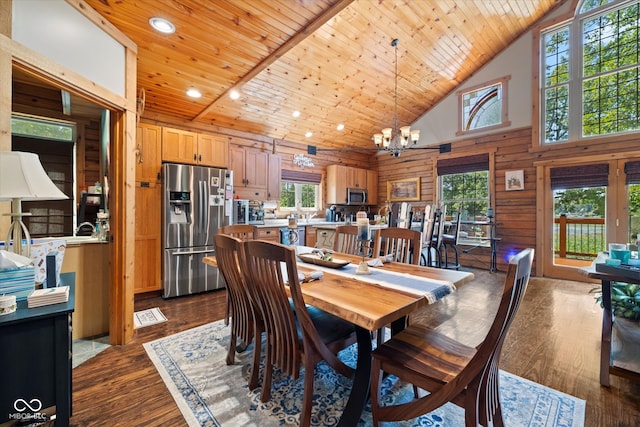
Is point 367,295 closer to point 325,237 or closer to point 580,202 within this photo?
point 325,237

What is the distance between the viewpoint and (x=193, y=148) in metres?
3.92

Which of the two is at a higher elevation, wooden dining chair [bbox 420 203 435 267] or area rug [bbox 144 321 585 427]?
wooden dining chair [bbox 420 203 435 267]

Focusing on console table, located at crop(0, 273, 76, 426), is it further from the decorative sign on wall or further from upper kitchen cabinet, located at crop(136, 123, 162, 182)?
the decorative sign on wall

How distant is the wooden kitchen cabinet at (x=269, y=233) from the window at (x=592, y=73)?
4.91 meters

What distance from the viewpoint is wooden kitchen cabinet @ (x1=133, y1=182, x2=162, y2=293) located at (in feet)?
11.6

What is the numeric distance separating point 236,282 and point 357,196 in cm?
517

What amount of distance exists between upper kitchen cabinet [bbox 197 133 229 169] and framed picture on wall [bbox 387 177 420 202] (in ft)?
13.8

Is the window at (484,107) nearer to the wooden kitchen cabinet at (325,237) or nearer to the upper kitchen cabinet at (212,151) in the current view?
the wooden kitchen cabinet at (325,237)

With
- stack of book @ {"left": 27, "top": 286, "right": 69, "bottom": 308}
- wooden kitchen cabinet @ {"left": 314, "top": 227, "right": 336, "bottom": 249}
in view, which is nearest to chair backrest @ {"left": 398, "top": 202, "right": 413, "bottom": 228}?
wooden kitchen cabinet @ {"left": 314, "top": 227, "right": 336, "bottom": 249}

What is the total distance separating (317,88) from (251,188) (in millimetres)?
2078

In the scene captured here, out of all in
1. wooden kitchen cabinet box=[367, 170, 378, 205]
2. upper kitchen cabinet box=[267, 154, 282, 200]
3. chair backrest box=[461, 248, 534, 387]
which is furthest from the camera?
wooden kitchen cabinet box=[367, 170, 378, 205]

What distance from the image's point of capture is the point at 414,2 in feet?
11.8

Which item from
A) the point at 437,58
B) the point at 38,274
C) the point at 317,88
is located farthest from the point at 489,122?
the point at 38,274

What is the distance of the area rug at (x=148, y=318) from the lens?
2787mm
